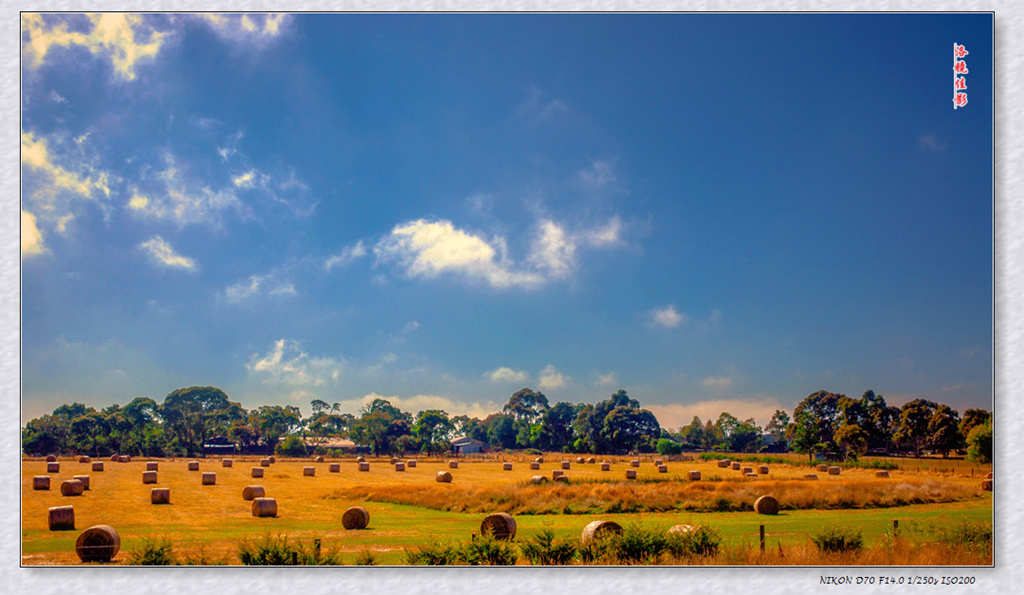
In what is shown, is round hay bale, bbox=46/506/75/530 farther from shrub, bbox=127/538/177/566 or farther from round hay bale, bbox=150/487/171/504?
shrub, bbox=127/538/177/566

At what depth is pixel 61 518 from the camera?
24.1 meters

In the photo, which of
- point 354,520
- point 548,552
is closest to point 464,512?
point 354,520

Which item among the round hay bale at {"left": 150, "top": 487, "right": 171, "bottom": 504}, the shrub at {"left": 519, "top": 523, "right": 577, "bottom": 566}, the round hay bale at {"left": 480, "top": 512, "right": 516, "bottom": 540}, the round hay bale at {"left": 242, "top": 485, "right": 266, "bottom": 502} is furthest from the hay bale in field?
the shrub at {"left": 519, "top": 523, "right": 577, "bottom": 566}

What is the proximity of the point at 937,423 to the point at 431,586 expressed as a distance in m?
69.4

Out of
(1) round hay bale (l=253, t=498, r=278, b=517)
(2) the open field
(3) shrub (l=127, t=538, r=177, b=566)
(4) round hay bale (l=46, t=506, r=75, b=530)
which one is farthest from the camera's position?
(1) round hay bale (l=253, t=498, r=278, b=517)

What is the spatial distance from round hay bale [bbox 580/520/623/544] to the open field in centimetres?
119

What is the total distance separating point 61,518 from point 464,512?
665 inches

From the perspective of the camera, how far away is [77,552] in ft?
63.0

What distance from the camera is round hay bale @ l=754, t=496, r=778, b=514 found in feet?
101

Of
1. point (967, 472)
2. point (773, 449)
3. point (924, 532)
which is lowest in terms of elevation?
point (773, 449)

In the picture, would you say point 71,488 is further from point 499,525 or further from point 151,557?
point 499,525

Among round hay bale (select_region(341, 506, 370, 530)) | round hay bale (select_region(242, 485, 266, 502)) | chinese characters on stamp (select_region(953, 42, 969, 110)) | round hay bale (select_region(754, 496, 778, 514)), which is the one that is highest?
chinese characters on stamp (select_region(953, 42, 969, 110))

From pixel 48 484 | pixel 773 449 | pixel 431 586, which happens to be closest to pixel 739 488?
pixel 431 586

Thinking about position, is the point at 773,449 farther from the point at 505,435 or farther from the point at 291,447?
the point at 291,447
